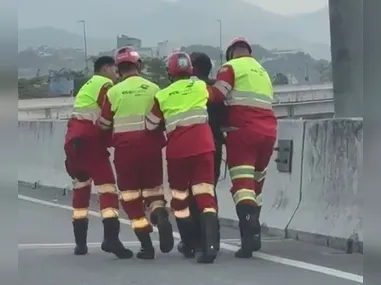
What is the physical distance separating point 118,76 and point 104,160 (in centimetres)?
76

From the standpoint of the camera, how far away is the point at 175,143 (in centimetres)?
729

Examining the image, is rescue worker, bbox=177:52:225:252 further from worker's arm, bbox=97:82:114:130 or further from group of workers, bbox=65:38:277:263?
worker's arm, bbox=97:82:114:130

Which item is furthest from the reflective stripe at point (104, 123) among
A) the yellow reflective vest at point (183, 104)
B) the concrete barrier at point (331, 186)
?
the concrete barrier at point (331, 186)

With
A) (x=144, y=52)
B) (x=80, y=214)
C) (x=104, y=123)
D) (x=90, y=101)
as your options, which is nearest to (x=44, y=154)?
(x=144, y=52)

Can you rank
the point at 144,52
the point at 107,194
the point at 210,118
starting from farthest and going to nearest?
the point at 144,52 → the point at 210,118 → the point at 107,194

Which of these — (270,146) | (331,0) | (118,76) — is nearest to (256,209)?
(270,146)

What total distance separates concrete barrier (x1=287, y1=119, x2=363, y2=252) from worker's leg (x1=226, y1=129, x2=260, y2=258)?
949mm

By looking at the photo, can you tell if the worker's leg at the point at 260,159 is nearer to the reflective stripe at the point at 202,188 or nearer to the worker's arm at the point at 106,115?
the reflective stripe at the point at 202,188

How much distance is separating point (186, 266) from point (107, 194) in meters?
1.02

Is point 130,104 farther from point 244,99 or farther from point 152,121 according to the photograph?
point 244,99

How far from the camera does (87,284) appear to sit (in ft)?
21.7

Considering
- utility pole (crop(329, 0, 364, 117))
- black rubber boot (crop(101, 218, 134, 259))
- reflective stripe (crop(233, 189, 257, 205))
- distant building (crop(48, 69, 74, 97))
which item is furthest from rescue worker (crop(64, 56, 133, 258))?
distant building (crop(48, 69, 74, 97))

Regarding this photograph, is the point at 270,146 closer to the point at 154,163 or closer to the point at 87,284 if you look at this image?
the point at 154,163

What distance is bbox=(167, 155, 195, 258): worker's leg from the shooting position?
736cm
